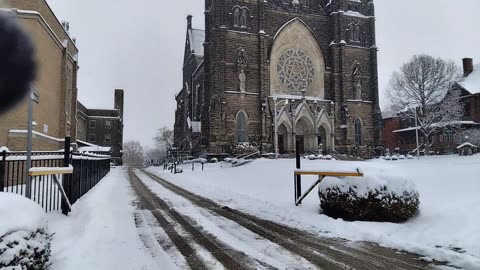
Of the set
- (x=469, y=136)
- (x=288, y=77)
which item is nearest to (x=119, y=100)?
(x=288, y=77)

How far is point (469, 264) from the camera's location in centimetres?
492

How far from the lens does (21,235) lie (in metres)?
3.61

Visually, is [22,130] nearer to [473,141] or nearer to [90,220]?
[90,220]

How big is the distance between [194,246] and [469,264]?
4.09 m

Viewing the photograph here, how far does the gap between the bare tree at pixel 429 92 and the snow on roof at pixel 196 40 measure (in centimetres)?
2865

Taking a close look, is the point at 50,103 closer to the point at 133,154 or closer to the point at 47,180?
the point at 47,180

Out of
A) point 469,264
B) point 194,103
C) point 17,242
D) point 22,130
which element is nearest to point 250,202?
point 469,264

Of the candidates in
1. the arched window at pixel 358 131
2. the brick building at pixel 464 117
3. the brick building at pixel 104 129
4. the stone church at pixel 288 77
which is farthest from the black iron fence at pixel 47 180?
the brick building at pixel 104 129

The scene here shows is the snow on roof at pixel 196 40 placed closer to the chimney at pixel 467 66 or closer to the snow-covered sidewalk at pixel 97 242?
the chimney at pixel 467 66

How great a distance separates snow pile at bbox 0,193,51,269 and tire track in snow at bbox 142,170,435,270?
353cm

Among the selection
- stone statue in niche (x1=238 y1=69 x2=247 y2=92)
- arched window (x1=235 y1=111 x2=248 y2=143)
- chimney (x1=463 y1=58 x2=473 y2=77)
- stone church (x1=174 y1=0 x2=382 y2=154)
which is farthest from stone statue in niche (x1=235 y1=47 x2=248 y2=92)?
chimney (x1=463 y1=58 x2=473 y2=77)

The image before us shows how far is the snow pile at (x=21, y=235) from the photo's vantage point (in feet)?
11.0

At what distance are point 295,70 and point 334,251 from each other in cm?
3712

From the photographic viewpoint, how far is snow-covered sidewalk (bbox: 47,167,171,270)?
4.93m
